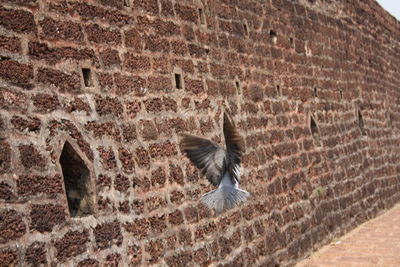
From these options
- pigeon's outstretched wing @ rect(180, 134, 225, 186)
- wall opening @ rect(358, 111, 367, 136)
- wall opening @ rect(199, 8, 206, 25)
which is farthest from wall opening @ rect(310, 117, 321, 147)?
pigeon's outstretched wing @ rect(180, 134, 225, 186)

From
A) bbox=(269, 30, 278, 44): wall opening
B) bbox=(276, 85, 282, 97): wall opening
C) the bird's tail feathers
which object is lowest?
the bird's tail feathers

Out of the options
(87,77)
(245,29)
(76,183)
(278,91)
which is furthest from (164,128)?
(278,91)

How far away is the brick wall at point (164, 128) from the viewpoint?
385cm

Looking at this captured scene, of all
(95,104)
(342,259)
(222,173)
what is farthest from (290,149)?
(95,104)

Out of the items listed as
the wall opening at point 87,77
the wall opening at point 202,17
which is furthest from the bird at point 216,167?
the wall opening at point 202,17

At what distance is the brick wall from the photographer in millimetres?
3852

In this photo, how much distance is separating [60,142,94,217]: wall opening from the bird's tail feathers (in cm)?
130

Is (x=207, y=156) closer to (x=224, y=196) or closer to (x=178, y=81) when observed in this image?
(x=224, y=196)

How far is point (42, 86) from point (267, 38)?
3.91 meters

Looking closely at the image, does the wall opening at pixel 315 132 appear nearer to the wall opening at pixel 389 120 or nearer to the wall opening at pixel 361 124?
the wall opening at pixel 361 124

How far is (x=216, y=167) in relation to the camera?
4.90 metres

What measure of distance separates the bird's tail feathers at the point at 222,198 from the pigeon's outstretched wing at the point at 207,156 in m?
0.17

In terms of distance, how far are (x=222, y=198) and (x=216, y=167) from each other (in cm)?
60

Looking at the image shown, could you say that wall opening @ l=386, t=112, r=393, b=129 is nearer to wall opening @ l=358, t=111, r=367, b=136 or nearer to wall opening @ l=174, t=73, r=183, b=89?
wall opening @ l=358, t=111, r=367, b=136
